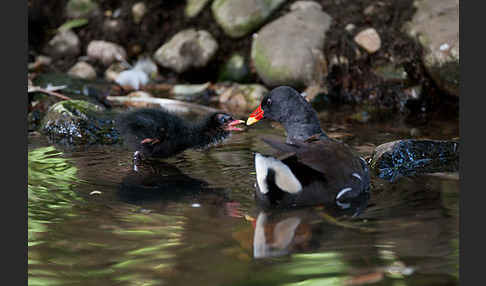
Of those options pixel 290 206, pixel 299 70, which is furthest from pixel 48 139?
pixel 299 70

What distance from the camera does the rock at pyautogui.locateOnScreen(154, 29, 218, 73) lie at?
34.0 feet

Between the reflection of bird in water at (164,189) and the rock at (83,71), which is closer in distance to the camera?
the reflection of bird in water at (164,189)

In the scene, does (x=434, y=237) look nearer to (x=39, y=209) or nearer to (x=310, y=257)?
(x=310, y=257)

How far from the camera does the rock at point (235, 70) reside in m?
10.2

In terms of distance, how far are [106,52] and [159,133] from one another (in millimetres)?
6038

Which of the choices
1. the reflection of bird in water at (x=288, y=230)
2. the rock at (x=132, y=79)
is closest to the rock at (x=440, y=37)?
the reflection of bird in water at (x=288, y=230)

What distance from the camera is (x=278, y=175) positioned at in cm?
389

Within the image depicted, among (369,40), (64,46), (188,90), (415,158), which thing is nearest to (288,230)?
(415,158)

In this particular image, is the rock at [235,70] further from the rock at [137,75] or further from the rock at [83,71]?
the rock at [83,71]

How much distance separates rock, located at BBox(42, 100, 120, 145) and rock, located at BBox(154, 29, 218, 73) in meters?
3.62

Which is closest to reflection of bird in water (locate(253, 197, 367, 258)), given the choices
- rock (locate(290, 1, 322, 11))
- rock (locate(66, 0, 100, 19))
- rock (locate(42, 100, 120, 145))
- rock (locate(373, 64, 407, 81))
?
rock (locate(42, 100, 120, 145))

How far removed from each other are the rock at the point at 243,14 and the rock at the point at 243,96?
1.31m

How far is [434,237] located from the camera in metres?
3.40

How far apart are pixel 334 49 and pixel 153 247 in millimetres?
6482
